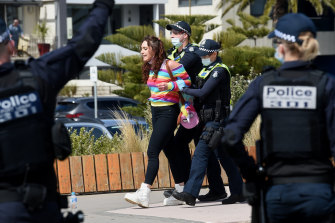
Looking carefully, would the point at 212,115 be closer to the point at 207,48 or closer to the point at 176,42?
the point at 207,48

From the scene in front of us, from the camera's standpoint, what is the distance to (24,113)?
13.8ft

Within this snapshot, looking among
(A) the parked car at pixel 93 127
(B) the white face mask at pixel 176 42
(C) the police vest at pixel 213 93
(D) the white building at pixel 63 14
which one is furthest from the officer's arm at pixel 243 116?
(D) the white building at pixel 63 14

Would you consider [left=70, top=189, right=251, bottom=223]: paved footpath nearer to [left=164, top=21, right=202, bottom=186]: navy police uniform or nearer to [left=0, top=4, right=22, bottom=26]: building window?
[left=164, top=21, right=202, bottom=186]: navy police uniform

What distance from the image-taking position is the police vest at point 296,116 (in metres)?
4.38

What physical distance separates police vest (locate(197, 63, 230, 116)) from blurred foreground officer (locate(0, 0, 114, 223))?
14.2ft

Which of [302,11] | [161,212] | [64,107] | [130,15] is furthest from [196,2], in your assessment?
[161,212]

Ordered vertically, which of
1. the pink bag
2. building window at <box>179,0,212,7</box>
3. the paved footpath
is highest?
building window at <box>179,0,212,7</box>

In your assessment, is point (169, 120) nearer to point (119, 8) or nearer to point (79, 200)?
point (79, 200)

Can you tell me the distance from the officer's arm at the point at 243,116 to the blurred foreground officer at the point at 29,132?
90 cm

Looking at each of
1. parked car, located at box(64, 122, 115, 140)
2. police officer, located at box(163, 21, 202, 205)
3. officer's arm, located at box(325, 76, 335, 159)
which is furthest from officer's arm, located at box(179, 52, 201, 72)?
parked car, located at box(64, 122, 115, 140)

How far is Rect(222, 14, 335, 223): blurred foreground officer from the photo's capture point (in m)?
4.34

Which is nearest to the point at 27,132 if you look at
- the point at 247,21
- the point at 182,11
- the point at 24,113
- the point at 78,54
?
the point at 24,113

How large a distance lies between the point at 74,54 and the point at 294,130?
121 centimetres

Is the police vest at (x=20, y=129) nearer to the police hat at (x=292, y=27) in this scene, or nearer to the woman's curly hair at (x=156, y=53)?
the police hat at (x=292, y=27)
